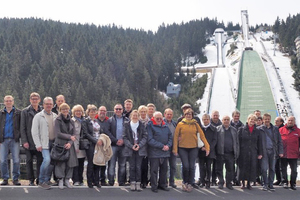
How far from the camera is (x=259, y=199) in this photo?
6820 mm

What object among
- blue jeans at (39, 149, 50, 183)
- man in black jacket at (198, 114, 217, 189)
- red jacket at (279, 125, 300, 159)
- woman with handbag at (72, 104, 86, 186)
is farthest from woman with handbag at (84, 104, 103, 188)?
red jacket at (279, 125, 300, 159)

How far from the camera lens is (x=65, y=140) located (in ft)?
23.0

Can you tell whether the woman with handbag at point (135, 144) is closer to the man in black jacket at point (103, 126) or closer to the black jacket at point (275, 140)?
the man in black jacket at point (103, 126)

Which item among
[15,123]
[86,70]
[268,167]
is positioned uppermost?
[86,70]

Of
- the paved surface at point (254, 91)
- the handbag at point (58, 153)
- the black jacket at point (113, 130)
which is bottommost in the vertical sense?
the handbag at point (58, 153)

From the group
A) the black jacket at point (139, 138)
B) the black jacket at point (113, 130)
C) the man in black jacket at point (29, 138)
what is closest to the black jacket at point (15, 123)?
the man in black jacket at point (29, 138)

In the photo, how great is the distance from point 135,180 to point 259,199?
241cm

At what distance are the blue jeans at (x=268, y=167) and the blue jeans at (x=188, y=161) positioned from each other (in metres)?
1.58

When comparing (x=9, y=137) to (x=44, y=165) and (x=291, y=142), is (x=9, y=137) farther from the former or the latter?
(x=291, y=142)

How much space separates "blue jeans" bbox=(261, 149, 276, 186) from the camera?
7715mm

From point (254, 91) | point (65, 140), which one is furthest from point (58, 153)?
point (254, 91)

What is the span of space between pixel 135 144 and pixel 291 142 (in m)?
3.55

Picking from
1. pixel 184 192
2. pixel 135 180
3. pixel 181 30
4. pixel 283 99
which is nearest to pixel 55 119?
pixel 135 180

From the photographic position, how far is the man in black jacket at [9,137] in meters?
7.30
